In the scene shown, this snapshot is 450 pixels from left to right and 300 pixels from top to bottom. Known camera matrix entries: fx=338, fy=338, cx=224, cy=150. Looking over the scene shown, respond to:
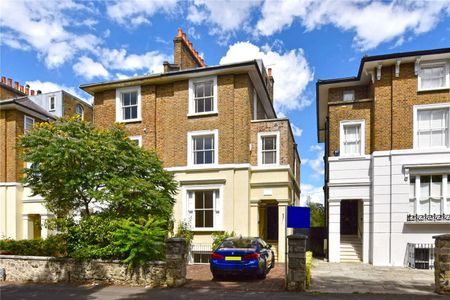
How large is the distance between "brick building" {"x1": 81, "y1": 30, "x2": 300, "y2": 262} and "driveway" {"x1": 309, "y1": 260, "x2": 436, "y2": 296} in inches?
155

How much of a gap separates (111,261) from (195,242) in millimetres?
6562

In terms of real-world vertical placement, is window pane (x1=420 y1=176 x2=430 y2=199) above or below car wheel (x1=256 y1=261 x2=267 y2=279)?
above

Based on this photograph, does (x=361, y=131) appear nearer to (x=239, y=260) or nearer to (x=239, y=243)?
(x=239, y=243)

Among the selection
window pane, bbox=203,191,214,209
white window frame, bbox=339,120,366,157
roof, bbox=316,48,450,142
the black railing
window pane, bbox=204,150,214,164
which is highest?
roof, bbox=316,48,450,142

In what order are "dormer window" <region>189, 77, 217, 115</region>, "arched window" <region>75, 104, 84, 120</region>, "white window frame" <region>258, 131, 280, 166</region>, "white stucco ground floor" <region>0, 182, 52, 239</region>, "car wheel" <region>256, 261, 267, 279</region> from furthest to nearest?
"arched window" <region>75, 104, 84, 120</region> → "white stucco ground floor" <region>0, 182, 52, 239</region> → "dormer window" <region>189, 77, 217, 115</region> → "white window frame" <region>258, 131, 280, 166</region> → "car wheel" <region>256, 261, 267, 279</region>

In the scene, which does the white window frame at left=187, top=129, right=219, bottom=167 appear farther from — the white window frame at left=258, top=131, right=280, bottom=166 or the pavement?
the pavement

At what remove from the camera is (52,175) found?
13.1 meters

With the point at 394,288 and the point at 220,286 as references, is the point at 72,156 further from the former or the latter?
the point at 394,288

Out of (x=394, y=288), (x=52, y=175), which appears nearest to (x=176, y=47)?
(x=52, y=175)

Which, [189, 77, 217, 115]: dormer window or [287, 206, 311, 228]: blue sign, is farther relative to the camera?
[189, 77, 217, 115]: dormer window

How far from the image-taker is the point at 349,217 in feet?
70.6

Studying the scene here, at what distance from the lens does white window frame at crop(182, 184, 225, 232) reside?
57.4ft

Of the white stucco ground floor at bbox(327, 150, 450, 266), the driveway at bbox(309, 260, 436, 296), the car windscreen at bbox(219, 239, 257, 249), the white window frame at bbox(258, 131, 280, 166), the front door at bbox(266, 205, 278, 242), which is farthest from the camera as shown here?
the front door at bbox(266, 205, 278, 242)

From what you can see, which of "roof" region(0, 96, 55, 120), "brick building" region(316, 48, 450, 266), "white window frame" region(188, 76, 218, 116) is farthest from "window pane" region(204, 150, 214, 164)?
"roof" region(0, 96, 55, 120)
